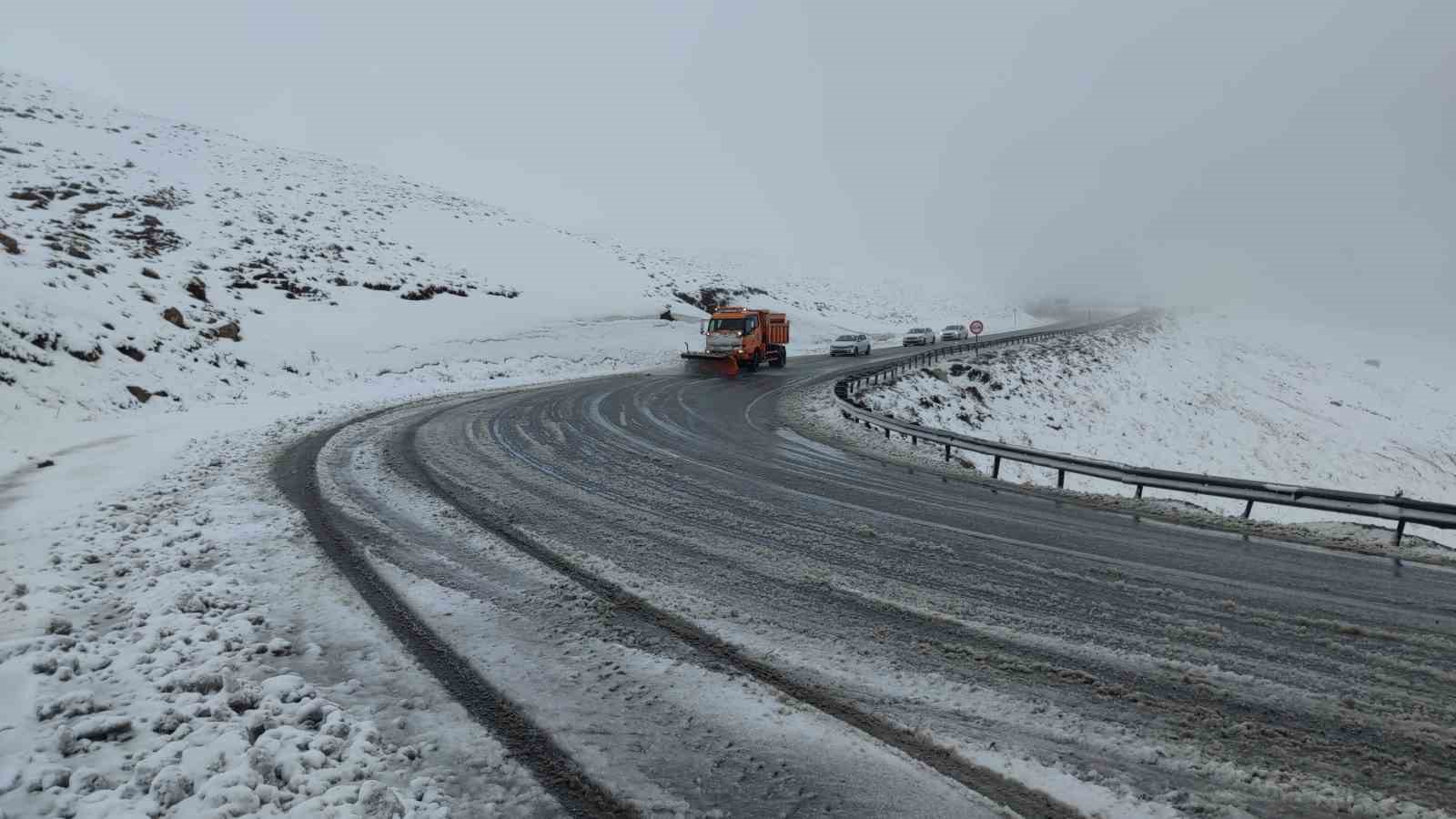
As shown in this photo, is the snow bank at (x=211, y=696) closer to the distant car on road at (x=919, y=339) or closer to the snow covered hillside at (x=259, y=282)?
the snow covered hillside at (x=259, y=282)

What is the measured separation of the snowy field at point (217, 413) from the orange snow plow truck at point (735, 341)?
19.5 ft

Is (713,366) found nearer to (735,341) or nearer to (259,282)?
(735,341)

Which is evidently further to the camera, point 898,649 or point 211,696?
point 898,649

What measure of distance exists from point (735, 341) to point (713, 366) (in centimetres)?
262

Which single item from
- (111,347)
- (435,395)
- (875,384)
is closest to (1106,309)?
(875,384)

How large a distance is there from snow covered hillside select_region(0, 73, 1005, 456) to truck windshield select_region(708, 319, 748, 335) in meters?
5.69

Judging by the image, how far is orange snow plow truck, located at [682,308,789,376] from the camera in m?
27.3

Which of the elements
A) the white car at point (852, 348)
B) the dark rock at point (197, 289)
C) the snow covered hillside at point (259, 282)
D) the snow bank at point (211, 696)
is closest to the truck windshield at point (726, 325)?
the snow covered hillside at point (259, 282)

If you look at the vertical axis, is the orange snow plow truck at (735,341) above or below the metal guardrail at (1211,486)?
above

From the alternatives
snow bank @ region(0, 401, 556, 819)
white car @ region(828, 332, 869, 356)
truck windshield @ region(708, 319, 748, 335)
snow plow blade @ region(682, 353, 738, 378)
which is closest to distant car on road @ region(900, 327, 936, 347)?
white car @ region(828, 332, 869, 356)

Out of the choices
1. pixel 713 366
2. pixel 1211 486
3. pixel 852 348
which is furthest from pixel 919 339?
pixel 1211 486

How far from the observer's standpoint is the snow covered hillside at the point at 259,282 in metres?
16.2

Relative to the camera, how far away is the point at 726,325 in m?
27.9

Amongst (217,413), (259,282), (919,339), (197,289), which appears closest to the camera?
(217,413)
